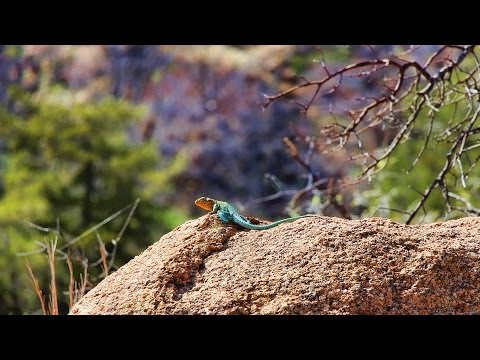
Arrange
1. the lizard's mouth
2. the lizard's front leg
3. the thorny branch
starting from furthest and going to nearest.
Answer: the thorny branch → the lizard's mouth → the lizard's front leg

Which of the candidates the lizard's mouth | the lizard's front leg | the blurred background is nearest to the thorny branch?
the lizard's mouth

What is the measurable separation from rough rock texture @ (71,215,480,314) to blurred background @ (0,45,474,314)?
557cm

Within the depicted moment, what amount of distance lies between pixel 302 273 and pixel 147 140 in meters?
11.6

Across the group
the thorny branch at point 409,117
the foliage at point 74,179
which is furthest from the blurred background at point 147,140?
the thorny branch at point 409,117

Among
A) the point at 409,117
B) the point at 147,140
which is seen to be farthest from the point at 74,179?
the point at 409,117

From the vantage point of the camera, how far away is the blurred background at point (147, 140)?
10703mm

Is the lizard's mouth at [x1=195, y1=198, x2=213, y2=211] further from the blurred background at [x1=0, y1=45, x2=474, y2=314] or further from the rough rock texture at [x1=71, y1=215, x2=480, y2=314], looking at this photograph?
the blurred background at [x1=0, y1=45, x2=474, y2=314]

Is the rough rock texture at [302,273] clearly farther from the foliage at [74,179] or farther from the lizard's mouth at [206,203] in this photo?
the foliage at [74,179]

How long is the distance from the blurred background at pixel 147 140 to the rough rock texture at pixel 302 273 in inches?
219

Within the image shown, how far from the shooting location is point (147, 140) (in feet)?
46.8

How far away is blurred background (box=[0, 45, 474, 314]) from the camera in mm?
10703

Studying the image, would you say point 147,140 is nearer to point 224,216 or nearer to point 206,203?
point 206,203
